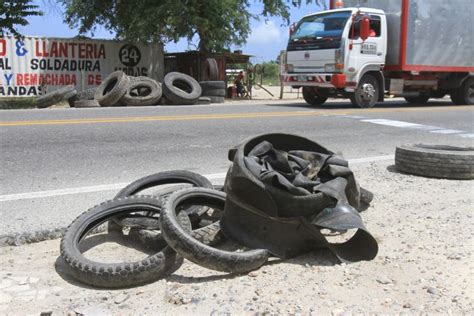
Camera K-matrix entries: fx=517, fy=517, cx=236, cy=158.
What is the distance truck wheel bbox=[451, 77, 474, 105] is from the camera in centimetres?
1820

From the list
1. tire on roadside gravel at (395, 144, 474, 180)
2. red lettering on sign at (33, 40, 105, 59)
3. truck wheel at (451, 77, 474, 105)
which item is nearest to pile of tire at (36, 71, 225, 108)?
red lettering on sign at (33, 40, 105, 59)

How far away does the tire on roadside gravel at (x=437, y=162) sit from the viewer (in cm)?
550

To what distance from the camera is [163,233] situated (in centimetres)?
319

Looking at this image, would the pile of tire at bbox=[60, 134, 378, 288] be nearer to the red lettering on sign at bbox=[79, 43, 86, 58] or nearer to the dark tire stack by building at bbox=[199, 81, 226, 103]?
the dark tire stack by building at bbox=[199, 81, 226, 103]

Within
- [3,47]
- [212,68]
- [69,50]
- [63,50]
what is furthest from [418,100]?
[3,47]

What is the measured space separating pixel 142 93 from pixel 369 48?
7.15 m

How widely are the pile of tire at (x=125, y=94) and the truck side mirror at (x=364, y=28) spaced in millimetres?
5323

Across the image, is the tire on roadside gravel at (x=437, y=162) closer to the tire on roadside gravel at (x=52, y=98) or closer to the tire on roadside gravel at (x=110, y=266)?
the tire on roadside gravel at (x=110, y=266)

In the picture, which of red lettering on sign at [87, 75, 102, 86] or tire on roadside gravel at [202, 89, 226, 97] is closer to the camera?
tire on roadside gravel at [202, 89, 226, 97]

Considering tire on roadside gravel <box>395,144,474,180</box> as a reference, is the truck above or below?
above

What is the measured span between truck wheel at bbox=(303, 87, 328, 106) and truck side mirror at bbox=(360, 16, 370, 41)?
238cm

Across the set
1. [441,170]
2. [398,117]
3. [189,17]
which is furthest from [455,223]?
[189,17]

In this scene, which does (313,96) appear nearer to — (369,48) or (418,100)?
(369,48)

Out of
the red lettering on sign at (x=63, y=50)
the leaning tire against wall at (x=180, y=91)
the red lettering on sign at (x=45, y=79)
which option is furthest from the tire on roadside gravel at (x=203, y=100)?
the red lettering on sign at (x=63, y=50)
